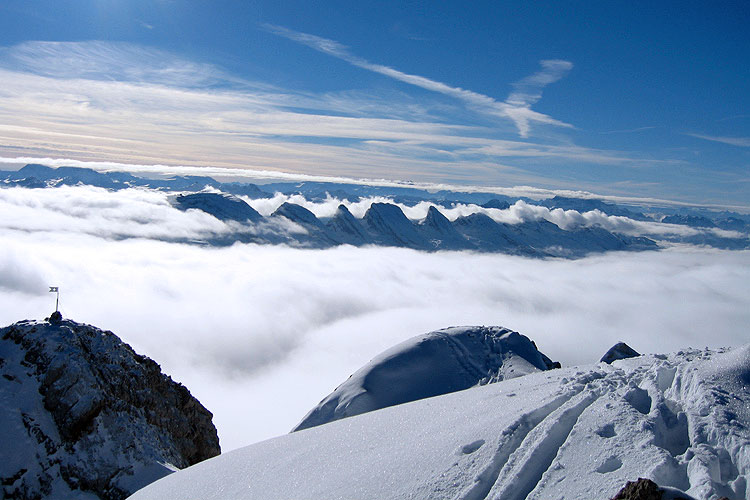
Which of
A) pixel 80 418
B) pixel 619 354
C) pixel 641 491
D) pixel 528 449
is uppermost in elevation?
pixel 641 491

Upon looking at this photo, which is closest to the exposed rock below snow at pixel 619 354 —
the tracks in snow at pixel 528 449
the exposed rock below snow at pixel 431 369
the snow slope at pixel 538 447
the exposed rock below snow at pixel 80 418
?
the exposed rock below snow at pixel 431 369

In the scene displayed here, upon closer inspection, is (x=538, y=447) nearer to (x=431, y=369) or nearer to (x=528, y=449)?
(x=528, y=449)

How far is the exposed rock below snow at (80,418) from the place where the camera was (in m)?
18.8

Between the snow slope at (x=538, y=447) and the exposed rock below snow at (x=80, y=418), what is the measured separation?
25.2ft

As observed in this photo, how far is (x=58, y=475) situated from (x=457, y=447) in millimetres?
18504

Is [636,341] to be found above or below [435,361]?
below

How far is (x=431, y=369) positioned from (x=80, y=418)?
2106 centimetres

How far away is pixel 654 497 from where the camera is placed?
21.1 feet

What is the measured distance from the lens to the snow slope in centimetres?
821

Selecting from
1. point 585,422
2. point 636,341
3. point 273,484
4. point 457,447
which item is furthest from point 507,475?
point 636,341

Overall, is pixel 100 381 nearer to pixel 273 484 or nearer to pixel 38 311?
pixel 273 484

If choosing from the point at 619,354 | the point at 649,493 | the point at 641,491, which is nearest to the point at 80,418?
the point at 641,491

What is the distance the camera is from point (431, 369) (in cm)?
3180

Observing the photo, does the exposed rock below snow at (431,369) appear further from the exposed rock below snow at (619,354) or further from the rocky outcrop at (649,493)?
the rocky outcrop at (649,493)
